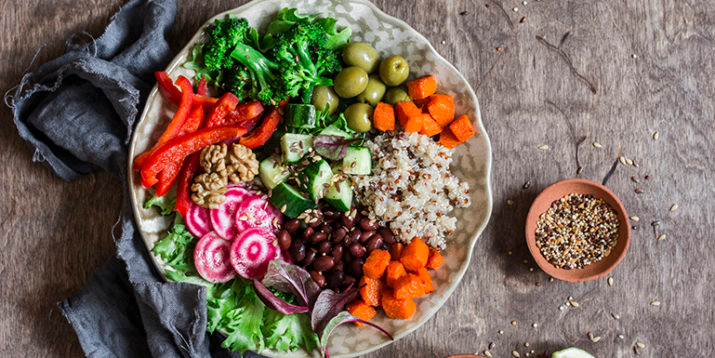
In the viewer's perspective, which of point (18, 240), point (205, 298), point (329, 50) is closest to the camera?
point (205, 298)

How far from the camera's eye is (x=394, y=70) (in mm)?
2471

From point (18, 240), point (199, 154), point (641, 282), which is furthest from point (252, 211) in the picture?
point (641, 282)

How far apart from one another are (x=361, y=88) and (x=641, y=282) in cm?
197

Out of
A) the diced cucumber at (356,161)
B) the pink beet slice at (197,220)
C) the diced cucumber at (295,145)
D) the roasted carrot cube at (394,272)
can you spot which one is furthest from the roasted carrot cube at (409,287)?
the pink beet slice at (197,220)

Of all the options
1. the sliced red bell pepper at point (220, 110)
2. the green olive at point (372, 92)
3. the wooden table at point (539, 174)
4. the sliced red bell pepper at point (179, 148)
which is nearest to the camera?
the sliced red bell pepper at point (179, 148)

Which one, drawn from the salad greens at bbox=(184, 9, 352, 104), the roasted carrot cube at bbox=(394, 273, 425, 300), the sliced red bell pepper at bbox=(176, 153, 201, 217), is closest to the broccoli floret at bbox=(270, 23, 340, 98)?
the salad greens at bbox=(184, 9, 352, 104)

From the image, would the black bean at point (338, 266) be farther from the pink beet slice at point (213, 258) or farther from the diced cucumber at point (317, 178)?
the pink beet slice at point (213, 258)

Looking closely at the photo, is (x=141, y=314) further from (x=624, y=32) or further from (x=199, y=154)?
(x=624, y=32)

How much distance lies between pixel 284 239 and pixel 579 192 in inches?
64.5

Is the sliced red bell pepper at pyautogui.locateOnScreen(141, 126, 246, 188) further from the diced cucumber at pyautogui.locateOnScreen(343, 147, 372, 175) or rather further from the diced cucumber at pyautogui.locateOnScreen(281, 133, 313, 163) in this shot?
the diced cucumber at pyautogui.locateOnScreen(343, 147, 372, 175)

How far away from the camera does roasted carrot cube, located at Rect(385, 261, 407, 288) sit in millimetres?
2439

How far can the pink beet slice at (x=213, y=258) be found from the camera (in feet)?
8.06

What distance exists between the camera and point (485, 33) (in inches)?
107

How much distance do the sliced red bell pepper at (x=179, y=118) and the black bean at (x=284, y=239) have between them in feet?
2.37
